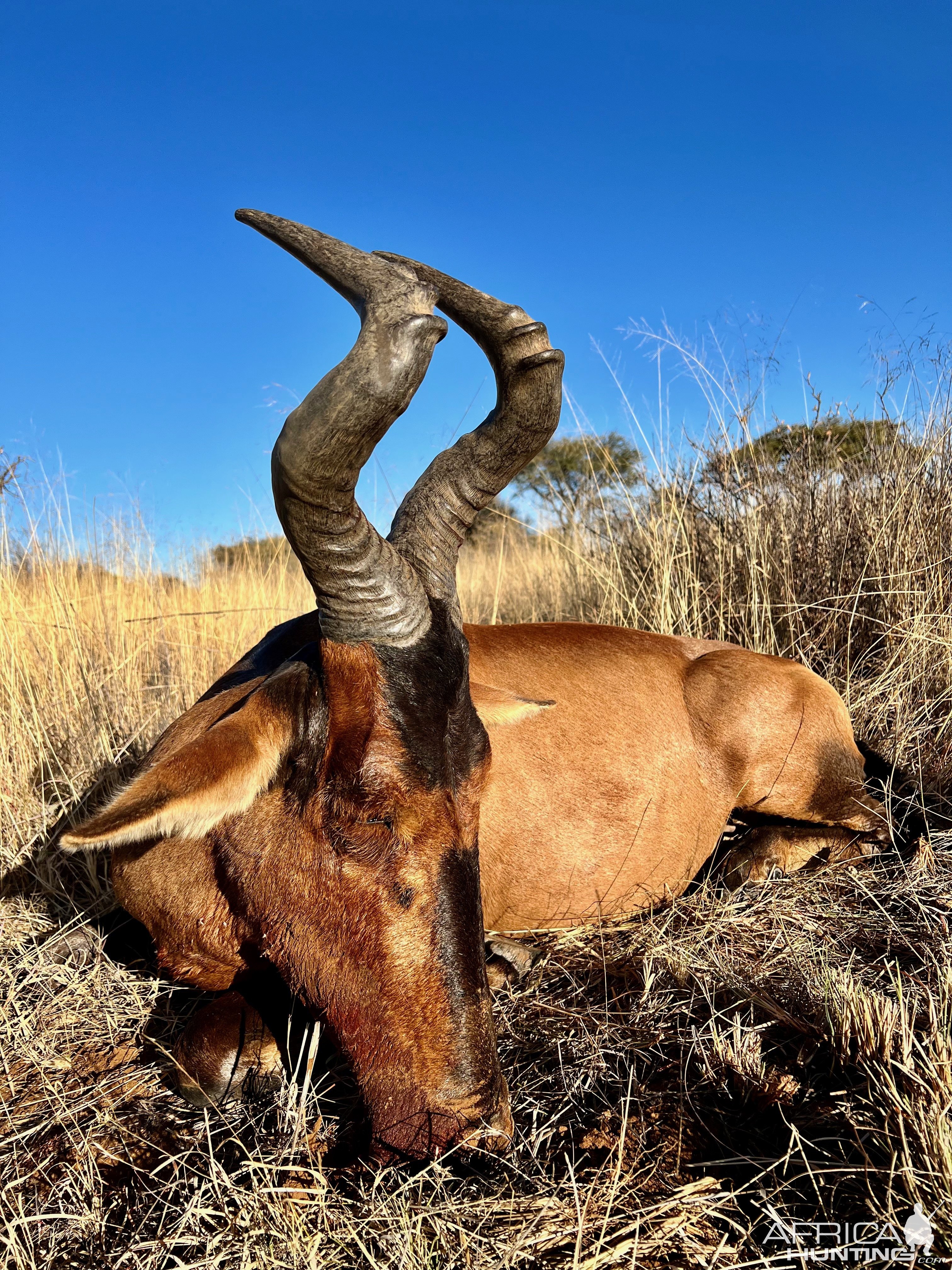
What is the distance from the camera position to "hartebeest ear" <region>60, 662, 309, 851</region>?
2344mm

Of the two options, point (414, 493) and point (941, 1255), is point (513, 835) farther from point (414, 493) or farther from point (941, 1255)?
point (941, 1255)

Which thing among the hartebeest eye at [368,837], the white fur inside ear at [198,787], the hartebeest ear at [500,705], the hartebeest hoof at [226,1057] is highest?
the hartebeest ear at [500,705]

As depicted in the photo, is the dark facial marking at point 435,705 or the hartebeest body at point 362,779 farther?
the dark facial marking at point 435,705

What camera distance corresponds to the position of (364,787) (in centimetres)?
255

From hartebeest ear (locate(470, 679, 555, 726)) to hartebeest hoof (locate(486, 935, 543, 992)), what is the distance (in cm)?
103

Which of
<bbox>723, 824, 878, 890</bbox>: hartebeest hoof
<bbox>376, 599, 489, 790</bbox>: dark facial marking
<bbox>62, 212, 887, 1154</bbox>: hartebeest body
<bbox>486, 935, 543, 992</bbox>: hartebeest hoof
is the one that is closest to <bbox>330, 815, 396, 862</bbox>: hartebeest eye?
<bbox>62, 212, 887, 1154</bbox>: hartebeest body

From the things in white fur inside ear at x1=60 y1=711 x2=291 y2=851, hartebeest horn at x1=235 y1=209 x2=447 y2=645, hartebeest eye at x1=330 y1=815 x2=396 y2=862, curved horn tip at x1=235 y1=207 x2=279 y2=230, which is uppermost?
curved horn tip at x1=235 y1=207 x2=279 y2=230

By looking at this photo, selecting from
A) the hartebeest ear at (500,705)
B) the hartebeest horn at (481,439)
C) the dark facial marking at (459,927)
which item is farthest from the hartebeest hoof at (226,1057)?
the hartebeest horn at (481,439)

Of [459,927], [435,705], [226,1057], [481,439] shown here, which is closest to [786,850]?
[459,927]

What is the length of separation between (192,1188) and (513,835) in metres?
1.98

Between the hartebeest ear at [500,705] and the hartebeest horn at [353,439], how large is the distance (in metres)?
0.77

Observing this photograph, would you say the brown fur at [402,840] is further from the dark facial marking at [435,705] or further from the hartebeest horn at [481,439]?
the hartebeest horn at [481,439]

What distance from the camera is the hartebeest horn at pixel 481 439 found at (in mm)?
3023

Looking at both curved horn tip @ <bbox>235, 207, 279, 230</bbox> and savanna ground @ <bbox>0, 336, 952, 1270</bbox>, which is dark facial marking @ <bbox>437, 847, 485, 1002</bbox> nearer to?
savanna ground @ <bbox>0, 336, 952, 1270</bbox>
